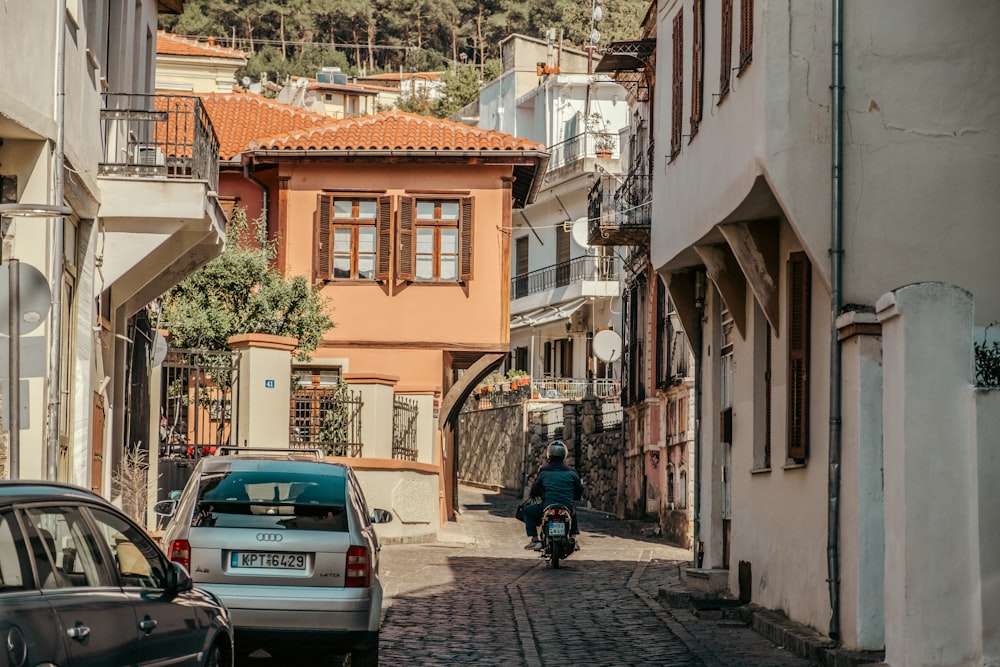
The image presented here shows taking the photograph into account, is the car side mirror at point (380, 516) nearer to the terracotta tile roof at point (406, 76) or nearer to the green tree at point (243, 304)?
the green tree at point (243, 304)

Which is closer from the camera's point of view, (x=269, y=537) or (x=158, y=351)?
(x=269, y=537)

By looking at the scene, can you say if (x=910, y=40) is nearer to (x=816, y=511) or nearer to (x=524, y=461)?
(x=816, y=511)

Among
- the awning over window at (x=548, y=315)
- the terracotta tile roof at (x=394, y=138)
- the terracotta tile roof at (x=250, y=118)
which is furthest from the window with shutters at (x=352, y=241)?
the awning over window at (x=548, y=315)

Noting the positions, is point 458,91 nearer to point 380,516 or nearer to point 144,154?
point 144,154

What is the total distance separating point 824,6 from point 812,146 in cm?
118

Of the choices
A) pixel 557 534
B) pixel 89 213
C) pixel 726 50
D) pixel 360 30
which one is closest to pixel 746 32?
pixel 726 50

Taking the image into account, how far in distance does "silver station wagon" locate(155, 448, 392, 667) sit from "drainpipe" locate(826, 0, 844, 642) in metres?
3.61

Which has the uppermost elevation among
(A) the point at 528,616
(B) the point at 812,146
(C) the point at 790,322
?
(B) the point at 812,146

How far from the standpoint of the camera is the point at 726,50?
16219 millimetres

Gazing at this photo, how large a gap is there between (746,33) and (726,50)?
47.4 inches

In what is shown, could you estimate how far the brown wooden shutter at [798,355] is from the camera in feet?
49.1

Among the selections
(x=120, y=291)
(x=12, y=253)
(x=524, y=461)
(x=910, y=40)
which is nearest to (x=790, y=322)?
(x=910, y=40)

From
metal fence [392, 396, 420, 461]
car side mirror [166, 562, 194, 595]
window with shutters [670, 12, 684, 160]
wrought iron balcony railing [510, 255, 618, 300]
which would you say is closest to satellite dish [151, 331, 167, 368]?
metal fence [392, 396, 420, 461]

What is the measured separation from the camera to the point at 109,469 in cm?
2116
